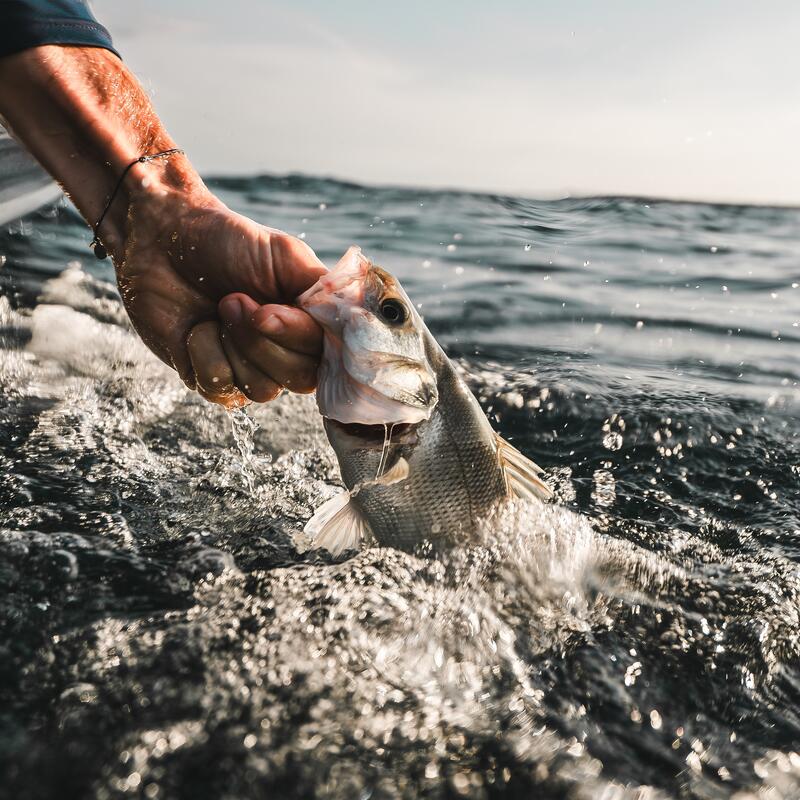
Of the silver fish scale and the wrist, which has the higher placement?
the wrist

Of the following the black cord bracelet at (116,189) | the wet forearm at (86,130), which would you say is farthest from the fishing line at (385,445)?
the black cord bracelet at (116,189)

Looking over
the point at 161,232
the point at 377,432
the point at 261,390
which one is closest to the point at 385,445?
the point at 377,432

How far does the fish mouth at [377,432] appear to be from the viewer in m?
2.60

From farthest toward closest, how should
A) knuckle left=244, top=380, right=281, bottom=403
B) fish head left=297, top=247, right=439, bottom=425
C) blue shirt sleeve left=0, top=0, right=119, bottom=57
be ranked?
blue shirt sleeve left=0, top=0, right=119, bottom=57 < knuckle left=244, top=380, right=281, bottom=403 < fish head left=297, top=247, right=439, bottom=425

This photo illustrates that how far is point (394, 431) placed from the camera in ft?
8.55

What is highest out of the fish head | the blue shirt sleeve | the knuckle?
the blue shirt sleeve

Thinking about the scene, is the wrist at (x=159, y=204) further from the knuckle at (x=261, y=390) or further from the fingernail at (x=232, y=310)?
the knuckle at (x=261, y=390)

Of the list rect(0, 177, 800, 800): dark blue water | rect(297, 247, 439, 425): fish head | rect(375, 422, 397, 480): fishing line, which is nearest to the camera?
rect(0, 177, 800, 800): dark blue water

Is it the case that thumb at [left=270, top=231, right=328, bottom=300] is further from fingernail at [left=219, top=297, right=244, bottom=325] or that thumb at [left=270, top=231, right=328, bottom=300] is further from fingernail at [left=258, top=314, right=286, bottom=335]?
fingernail at [left=258, top=314, right=286, bottom=335]

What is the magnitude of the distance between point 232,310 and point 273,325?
0.25 meters

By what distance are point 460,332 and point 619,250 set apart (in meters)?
4.00

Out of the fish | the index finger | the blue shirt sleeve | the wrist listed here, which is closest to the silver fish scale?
the fish

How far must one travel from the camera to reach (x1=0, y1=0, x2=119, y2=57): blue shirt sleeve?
2.98 metres

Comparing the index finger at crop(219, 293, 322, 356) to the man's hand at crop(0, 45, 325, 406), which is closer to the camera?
the index finger at crop(219, 293, 322, 356)
